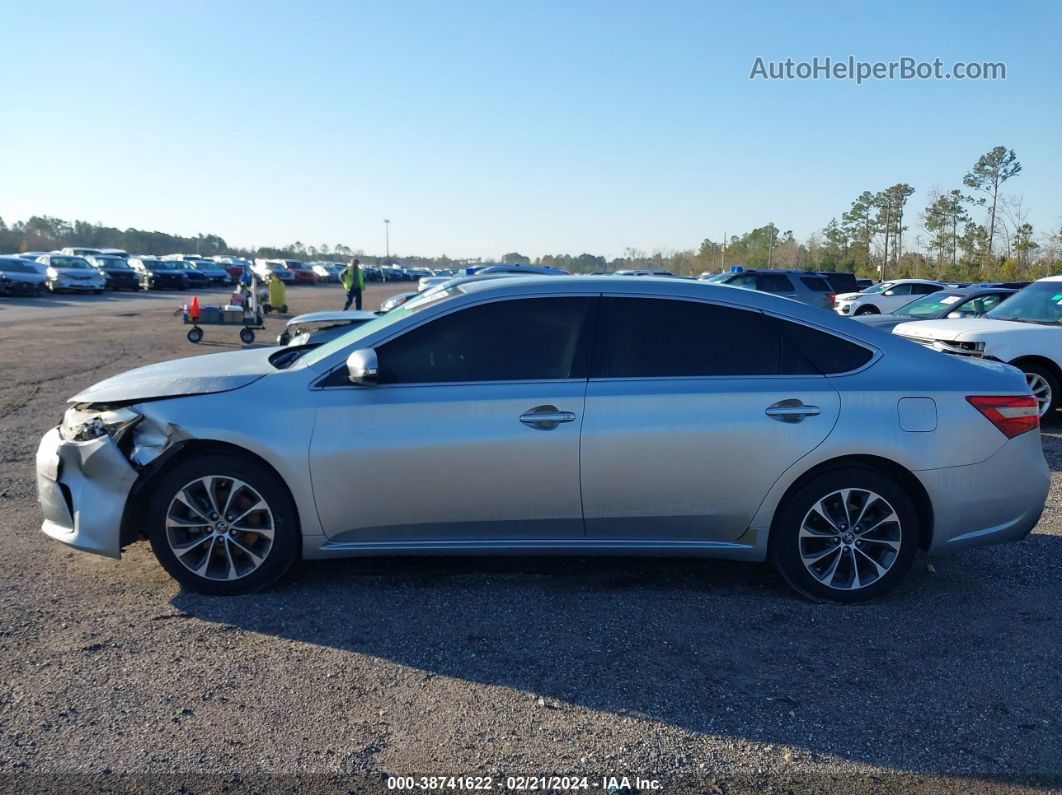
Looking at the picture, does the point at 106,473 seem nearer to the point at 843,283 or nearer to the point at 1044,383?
the point at 1044,383

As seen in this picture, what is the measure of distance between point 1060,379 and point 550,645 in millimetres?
8074

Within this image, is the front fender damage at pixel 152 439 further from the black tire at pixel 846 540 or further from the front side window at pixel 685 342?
the black tire at pixel 846 540

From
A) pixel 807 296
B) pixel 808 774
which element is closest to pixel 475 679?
pixel 808 774

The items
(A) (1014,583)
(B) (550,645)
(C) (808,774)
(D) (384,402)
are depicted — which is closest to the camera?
(C) (808,774)

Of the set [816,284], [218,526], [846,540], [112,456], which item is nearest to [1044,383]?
[846,540]

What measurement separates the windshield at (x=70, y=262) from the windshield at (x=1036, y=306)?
3807cm

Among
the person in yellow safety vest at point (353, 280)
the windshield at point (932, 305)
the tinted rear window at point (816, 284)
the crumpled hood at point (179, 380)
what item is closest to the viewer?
the crumpled hood at point (179, 380)

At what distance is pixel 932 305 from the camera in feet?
51.7

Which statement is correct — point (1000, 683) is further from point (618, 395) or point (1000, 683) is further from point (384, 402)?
point (384, 402)

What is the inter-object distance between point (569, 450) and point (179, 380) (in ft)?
6.87

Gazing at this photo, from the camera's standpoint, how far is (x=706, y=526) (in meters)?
4.47

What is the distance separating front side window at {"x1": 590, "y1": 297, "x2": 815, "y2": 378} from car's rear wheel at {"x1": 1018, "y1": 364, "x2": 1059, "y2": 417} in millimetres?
6431

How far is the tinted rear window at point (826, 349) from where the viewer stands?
4.55 meters

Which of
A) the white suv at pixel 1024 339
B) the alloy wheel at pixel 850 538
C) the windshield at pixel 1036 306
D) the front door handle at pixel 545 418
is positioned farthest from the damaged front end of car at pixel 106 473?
the windshield at pixel 1036 306
